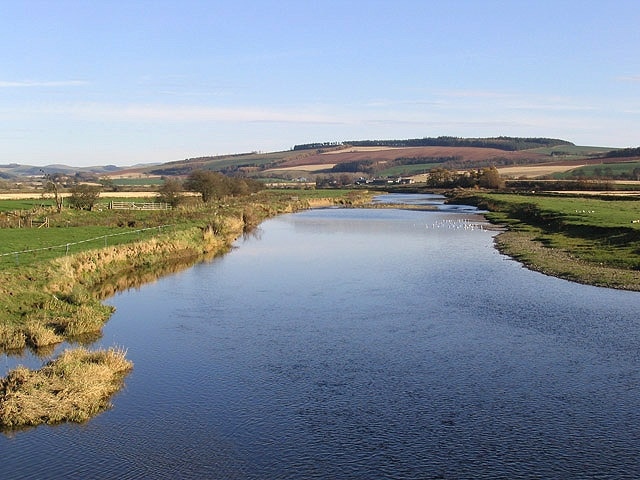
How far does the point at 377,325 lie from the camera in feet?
75.8

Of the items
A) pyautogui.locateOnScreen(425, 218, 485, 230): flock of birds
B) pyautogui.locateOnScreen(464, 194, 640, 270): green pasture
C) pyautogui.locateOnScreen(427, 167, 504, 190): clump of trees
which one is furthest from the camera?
pyautogui.locateOnScreen(427, 167, 504, 190): clump of trees

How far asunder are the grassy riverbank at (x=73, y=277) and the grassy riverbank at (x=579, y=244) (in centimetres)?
1942

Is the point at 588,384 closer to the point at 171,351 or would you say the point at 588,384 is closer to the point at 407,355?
the point at 407,355

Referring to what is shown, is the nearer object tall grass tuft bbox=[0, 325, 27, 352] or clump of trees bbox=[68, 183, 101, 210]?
tall grass tuft bbox=[0, 325, 27, 352]

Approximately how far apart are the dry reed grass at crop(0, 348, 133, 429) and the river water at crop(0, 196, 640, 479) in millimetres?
441

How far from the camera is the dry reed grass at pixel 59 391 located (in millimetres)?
14561

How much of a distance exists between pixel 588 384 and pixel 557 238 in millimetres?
31773

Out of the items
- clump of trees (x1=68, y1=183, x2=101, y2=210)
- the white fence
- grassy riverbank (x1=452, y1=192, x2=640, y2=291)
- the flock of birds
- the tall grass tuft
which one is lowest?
the flock of birds

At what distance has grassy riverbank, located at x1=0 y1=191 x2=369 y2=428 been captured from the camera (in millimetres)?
15242

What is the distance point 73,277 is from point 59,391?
13.6m

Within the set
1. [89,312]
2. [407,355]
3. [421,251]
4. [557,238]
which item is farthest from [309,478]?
[557,238]

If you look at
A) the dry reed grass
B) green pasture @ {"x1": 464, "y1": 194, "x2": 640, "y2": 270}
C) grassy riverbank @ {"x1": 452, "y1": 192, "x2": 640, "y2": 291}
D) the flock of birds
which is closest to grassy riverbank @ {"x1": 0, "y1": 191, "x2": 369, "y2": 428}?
the dry reed grass

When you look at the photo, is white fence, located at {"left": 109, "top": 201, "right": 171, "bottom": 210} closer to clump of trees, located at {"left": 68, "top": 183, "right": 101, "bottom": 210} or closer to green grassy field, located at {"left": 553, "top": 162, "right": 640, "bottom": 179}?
clump of trees, located at {"left": 68, "top": 183, "right": 101, "bottom": 210}

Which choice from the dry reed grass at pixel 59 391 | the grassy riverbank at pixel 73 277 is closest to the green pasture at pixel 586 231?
the grassy riverbank at pixel 73 277
